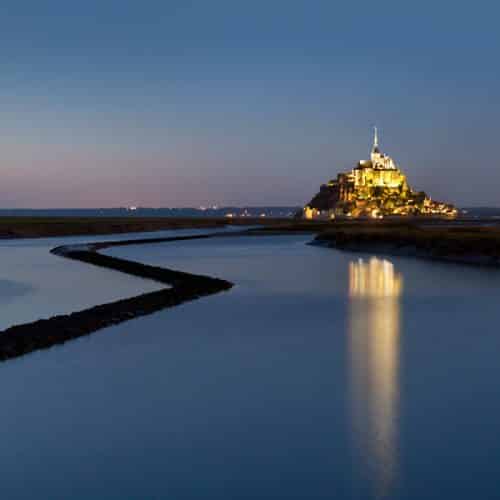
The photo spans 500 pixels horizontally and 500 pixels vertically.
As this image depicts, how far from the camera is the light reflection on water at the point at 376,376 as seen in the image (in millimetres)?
8242

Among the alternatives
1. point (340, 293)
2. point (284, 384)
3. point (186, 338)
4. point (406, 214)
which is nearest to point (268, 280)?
point (340, 293)

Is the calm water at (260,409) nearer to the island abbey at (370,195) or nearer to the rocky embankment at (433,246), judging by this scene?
the rocky embankment at (433,246)

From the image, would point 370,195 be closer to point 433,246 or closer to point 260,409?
point 433,246

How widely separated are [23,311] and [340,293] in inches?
444

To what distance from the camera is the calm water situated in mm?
7621

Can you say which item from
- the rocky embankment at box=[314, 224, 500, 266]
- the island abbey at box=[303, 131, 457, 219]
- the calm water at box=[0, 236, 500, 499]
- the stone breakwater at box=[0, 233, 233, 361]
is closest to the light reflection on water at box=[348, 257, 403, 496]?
the calm water at box=[0, 236, 500, 499]

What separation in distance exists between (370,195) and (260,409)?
15563cm

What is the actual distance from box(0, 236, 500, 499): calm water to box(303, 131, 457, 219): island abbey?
139 meters

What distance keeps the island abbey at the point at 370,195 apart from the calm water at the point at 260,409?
13855cm

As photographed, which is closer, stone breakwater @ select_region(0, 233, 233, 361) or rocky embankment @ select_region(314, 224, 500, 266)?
stone breakwater @ select_region(0, 233, 233, 361)

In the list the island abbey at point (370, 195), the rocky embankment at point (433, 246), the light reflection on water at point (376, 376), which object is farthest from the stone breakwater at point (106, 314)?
the island abbey at point (370, 195)

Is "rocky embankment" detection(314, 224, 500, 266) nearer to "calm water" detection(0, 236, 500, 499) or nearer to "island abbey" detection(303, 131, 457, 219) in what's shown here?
"calm water" detection(0, 236, 500, 499)

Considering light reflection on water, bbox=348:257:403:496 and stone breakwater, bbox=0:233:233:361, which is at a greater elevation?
stone breakwater, bbox=0:233:233:361

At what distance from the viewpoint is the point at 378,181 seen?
168250 mm
